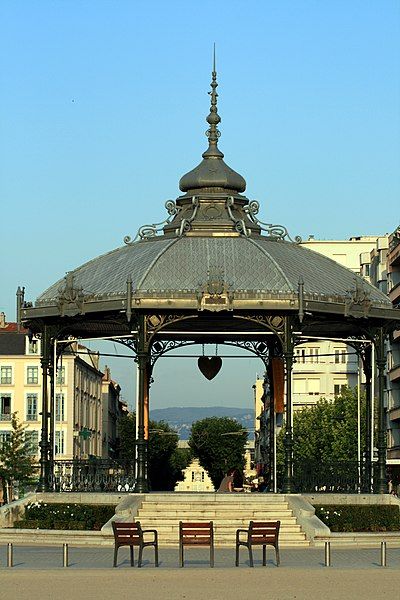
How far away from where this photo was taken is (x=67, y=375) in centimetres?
15062

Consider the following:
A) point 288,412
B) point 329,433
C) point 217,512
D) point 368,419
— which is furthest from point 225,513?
point 329,433

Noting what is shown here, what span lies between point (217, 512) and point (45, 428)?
8.01 metres

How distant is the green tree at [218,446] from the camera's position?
17225 cm

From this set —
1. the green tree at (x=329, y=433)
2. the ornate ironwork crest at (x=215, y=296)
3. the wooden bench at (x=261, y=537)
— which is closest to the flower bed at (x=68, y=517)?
the ornate ironwork crest at (x=215, y=296)

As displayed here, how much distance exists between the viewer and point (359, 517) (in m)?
52.6

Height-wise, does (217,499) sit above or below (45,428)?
below

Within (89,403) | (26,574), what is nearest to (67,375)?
(89,403)

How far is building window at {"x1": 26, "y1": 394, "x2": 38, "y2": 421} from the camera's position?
151 metres

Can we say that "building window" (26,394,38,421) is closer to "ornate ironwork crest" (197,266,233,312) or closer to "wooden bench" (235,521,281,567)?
"ornate ironwork crest" (197,266,233,312)

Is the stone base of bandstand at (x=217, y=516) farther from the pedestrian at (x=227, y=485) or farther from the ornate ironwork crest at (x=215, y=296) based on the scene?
the ornate ironwork crest at (x=215, y=296)

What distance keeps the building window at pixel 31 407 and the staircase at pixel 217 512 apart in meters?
99.5

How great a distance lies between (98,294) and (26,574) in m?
19.1

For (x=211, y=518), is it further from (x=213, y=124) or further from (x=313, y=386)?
(x=313, y=386)

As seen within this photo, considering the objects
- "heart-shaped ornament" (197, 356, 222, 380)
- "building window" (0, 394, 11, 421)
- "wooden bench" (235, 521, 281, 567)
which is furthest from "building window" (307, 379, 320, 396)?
"wooden bench" (235, 521, 281, 567)
